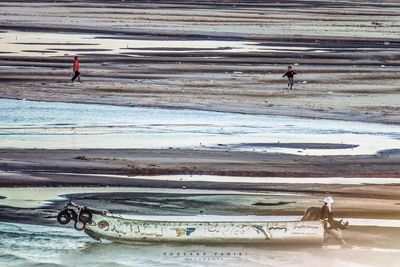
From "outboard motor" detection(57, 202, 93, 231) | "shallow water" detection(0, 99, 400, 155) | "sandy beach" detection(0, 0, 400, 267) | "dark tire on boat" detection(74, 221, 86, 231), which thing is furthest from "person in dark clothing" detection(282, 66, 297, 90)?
"dark tire on boat" detection(74, 221, 86, 231)

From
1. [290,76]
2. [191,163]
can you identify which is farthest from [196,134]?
[290,76]

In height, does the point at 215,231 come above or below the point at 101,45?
below

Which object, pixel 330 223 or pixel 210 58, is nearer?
pixel 330 223

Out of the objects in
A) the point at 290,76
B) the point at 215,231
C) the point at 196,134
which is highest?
the point at 290,76

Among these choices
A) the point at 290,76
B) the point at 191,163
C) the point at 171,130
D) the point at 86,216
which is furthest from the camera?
the point at 290,76

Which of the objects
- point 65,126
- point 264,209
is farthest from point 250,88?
point 264,209

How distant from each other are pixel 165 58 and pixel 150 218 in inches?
1579

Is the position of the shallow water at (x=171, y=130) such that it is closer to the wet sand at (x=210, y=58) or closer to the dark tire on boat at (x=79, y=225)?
the wet sand at (x=210, y=58)

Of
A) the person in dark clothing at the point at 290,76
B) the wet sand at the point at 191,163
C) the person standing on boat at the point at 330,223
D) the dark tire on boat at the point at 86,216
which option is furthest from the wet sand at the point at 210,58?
the dark tire on boat at the point at 86,216

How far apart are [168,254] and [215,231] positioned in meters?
1.24

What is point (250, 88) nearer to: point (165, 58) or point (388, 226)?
point (165, 58)

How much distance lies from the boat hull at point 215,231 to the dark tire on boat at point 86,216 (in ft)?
0.60

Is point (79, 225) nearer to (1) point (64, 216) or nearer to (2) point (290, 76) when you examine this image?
(1) point (64, 216)

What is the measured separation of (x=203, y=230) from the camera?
32.0 m
